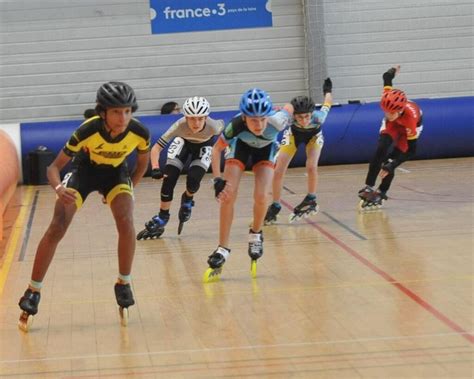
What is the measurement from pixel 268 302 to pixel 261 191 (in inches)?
53.5

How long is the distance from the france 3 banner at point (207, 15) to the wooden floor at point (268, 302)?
8537 millimetres

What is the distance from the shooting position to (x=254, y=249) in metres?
8.70

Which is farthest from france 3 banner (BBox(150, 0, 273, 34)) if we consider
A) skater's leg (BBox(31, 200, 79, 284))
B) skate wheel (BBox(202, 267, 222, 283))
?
skater's leg (BBox(31, 200, 79, 284))

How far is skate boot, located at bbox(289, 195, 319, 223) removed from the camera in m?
11.9

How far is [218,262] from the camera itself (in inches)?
335

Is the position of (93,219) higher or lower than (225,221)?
lower

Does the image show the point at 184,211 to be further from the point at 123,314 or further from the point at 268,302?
the point at 123,314

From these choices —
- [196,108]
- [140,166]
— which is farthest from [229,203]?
[196,108]

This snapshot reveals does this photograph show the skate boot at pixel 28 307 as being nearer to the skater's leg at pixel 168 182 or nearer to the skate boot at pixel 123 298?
the skate boot at pixel 123 298

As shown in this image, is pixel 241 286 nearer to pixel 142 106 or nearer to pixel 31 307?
pixel 31 307

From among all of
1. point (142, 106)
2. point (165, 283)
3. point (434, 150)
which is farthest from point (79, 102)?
point (165, 283)

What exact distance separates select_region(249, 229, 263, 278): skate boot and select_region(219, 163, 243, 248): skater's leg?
0.86 ft

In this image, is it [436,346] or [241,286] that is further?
[241,286]

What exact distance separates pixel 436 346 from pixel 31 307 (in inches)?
118
